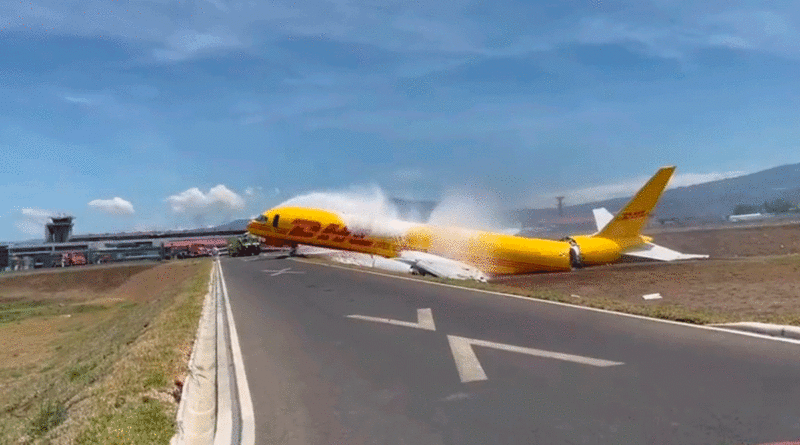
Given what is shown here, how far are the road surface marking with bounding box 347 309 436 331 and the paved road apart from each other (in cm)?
8

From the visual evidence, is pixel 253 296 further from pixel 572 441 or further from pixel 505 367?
pixel 572 441

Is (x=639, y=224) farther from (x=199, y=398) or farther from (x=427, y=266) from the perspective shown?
(x=199, y=398)

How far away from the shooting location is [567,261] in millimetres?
35531

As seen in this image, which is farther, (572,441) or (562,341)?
(562,341)

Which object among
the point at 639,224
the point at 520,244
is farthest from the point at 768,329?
the point at 639,224

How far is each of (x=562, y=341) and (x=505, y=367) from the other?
2392 mm

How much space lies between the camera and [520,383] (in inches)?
306

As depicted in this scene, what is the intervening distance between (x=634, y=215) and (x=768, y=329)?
85.7ft

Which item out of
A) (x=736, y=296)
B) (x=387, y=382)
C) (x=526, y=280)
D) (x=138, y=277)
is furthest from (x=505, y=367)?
(x=138, y=277)

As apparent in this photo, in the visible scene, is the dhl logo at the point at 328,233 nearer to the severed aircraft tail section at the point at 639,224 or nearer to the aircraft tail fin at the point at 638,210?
the aircraft tail fin at the point at 638,210

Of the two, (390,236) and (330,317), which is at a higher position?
(390,236)

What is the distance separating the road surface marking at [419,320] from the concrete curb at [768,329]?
6.55 metres

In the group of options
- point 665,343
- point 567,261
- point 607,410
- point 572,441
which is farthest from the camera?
point 567,261

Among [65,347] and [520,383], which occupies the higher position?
[520,383]
